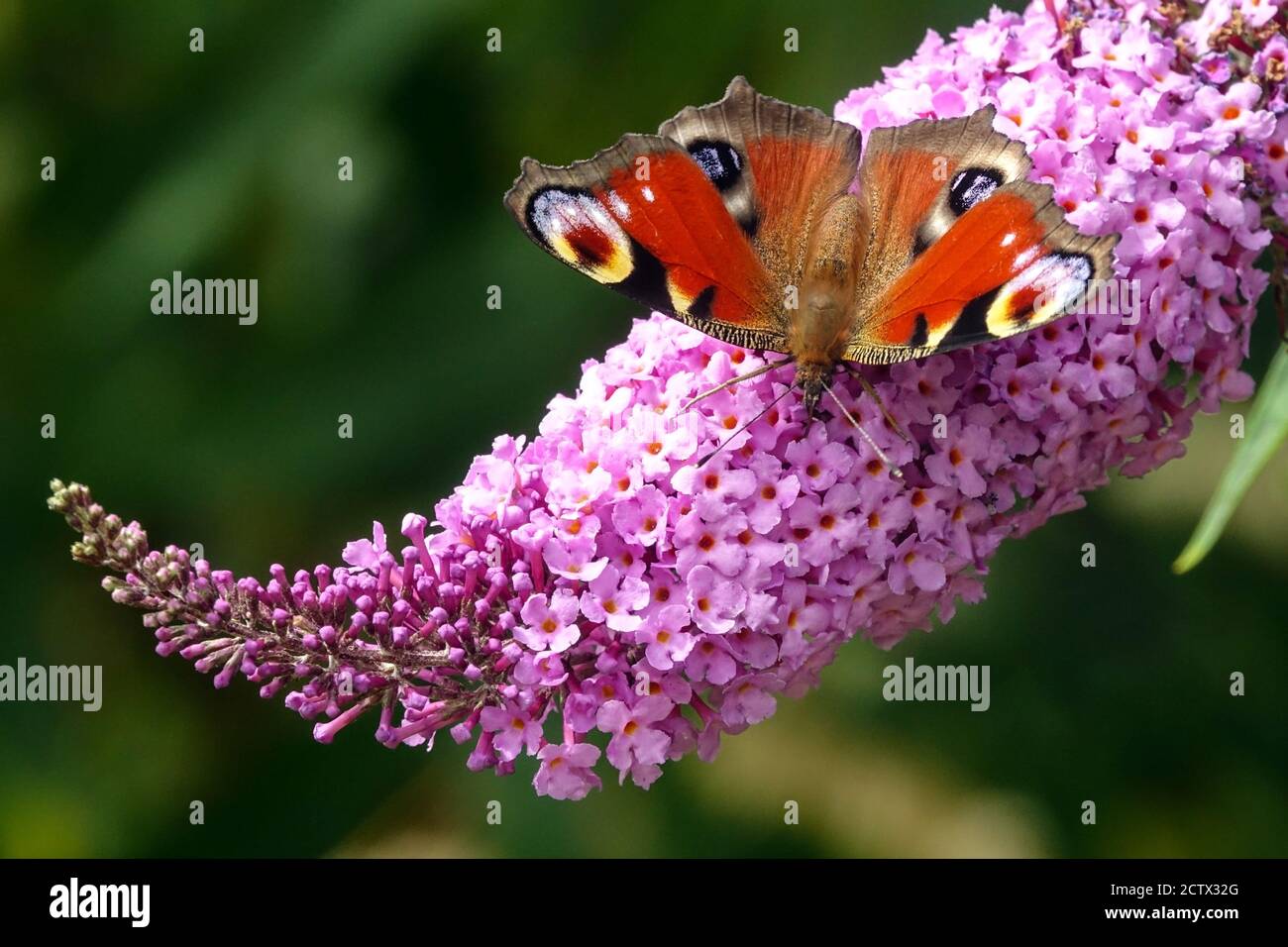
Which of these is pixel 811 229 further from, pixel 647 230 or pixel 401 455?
pixel 401 455

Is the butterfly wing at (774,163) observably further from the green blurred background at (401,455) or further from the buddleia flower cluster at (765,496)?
the green blurred background at (401,455)

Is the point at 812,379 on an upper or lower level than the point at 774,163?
lower

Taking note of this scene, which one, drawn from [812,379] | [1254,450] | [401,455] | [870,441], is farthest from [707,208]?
[401,455]

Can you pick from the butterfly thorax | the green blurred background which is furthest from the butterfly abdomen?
the green blurred background

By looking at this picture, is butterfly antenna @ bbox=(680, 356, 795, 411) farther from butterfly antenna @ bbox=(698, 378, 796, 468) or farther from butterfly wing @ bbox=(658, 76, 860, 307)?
butterfly wing @ bbox=(658, 76, 860, 307)

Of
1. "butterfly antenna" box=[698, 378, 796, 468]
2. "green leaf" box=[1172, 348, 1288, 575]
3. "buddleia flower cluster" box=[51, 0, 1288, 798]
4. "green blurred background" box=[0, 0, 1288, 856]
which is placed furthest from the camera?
"green blurred background" box=[0, 0, 1288, 856]

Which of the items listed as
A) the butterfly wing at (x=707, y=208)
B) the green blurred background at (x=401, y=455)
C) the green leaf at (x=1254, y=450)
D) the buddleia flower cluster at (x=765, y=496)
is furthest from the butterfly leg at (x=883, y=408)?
the green blurred background at (x=401, y=455)
